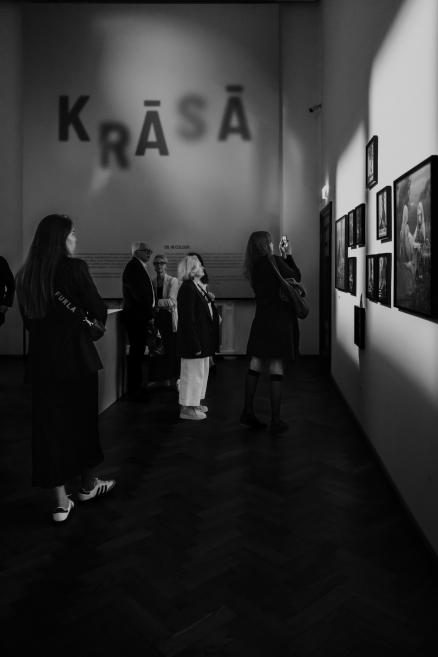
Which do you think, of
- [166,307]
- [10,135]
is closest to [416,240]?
[166,307]

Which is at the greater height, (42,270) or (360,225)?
(360,225)

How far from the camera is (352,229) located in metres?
5.82

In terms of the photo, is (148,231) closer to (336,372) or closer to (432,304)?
(336,372)

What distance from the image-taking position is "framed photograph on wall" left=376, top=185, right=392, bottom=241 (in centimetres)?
406

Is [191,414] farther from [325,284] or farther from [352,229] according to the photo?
[325,284]

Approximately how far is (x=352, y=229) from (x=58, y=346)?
3516 millimetres

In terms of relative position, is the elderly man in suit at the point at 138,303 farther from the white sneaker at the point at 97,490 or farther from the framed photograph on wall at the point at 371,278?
the white sneaker at the point at 97,490

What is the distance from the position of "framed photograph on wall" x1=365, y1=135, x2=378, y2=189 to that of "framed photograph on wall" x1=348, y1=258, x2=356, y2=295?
102cm

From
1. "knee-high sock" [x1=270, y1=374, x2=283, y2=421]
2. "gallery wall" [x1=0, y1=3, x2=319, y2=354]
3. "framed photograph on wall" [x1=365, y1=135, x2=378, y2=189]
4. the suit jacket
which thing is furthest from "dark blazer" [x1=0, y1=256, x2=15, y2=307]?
"framed photograph on wall" [x1=365, y1=135, x2=378, y2=189]

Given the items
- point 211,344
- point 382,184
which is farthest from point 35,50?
point 382,184

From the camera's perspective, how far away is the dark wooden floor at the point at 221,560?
2.24 metres

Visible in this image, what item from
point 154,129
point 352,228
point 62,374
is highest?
point 154,129

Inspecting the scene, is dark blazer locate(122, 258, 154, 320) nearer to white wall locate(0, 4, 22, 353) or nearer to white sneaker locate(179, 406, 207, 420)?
white sneaker locate(179, 406, 207, 420)

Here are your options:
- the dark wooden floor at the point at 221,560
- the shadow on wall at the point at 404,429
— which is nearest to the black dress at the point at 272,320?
the shadow on wall at the point at 404,429
